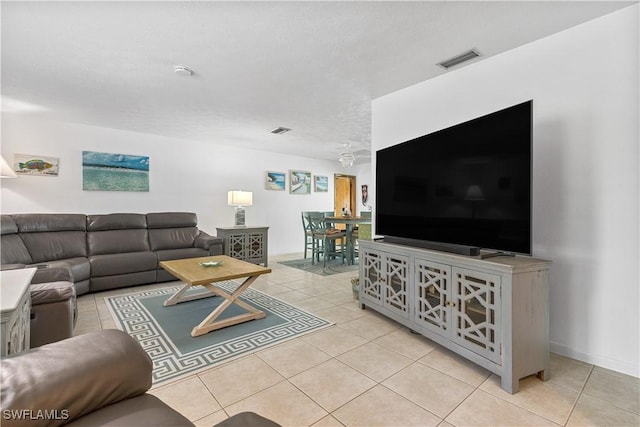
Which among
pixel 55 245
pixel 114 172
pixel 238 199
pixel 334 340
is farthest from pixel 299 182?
pixel 334 340

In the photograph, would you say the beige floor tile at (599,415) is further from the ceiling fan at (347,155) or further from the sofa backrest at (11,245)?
the sofa backrest at (11,245)

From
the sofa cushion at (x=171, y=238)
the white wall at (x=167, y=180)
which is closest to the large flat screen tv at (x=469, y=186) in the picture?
the sofa cushion at (x=171, y=238)

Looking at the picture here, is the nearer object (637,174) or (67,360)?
(67,360)

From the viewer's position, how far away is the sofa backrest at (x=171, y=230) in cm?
453

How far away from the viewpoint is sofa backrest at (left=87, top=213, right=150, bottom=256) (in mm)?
4070

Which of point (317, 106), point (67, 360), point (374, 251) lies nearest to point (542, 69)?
point (374, 251)

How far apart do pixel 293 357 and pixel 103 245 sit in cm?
351

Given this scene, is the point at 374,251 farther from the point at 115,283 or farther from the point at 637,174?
the point at 115,283

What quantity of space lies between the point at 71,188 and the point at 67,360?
456 centimetres

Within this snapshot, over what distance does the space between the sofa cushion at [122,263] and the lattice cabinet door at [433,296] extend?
3476mm

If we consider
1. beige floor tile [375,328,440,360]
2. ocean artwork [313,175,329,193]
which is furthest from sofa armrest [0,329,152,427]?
ocean artwork [313,175,329,193]

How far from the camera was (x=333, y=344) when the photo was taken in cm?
229

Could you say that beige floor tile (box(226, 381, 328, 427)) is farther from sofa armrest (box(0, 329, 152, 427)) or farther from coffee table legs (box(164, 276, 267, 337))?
coffee table legs (box(164, 276, 267, 337))

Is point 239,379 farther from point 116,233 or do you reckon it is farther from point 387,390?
point 116,233
